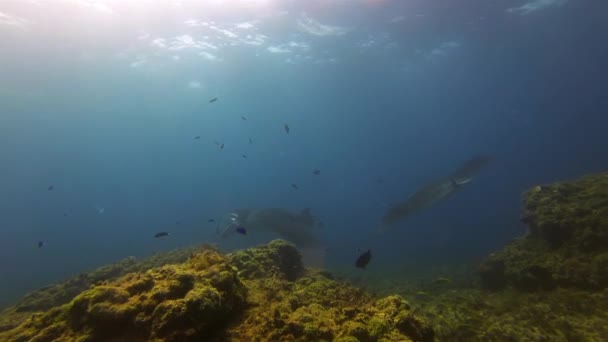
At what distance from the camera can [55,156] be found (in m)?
98.6

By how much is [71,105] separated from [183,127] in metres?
36.2

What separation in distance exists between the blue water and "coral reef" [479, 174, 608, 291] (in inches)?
570

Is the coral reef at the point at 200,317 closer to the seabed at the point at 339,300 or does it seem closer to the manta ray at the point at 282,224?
the seabed at the point at 339,300

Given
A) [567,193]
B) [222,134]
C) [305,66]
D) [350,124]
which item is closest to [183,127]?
[222,134]

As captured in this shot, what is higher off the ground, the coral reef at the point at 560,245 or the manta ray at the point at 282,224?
the coral reef at the point at 560,245

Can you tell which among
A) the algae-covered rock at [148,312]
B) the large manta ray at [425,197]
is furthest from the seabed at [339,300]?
the large manta ray at [425,197]

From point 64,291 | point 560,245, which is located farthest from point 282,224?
point 560,245

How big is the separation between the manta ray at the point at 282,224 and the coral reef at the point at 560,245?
10548 millimetres

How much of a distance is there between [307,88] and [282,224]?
110ft

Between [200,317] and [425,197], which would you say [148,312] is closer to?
[200,317]

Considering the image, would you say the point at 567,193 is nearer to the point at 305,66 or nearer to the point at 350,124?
the point at 305,66

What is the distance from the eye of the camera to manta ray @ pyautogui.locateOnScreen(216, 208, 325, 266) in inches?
771

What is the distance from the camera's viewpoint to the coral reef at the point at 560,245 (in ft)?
25.3

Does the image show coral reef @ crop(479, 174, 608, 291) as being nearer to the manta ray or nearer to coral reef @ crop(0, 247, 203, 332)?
the manta ray
